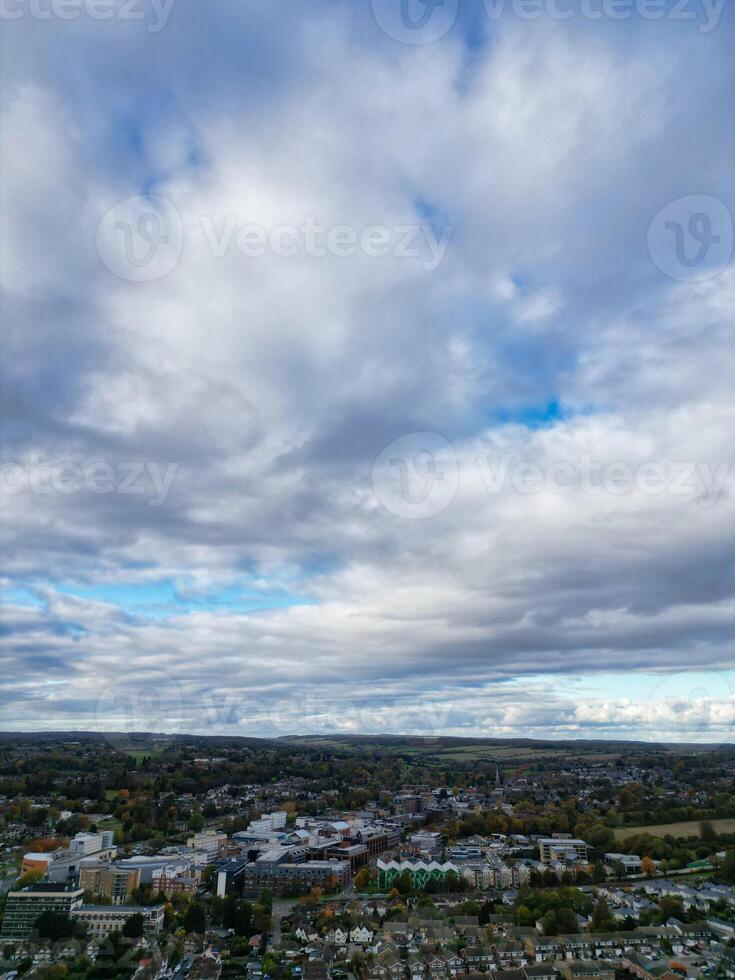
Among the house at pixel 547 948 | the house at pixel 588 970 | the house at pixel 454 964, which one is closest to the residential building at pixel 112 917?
the house at pixel 454 964

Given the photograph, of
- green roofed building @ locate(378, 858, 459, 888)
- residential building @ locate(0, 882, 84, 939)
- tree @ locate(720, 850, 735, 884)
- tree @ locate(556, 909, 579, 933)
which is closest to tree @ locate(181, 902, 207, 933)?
residential building @ locate(0, 882, 84, 939)

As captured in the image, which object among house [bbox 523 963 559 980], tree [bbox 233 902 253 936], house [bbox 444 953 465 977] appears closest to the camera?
house [bbox 523 963 559 980]

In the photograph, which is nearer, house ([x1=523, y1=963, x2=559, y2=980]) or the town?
house ([x1=523, y1=963, x2=559, y2=980])

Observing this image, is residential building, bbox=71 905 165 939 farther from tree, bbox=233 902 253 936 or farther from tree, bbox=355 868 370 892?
tree, bbox=355 868 370 892

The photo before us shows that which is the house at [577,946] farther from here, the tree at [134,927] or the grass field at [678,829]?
the grass field at [678,829]

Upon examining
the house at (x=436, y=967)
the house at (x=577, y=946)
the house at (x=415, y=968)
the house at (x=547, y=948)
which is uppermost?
the house at (x=415, y=968)

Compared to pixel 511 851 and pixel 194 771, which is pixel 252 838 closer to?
pixel 511 851

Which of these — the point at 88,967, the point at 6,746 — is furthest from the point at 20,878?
the point at 6,746
